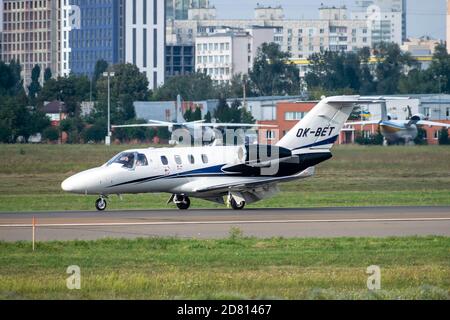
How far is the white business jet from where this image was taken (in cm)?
3697

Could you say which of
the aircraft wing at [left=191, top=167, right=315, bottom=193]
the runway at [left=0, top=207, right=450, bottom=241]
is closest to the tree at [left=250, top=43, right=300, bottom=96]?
the aircraft wing at [left=191, top=167, right=315, bottom=193]

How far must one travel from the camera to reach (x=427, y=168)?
60.9 meters

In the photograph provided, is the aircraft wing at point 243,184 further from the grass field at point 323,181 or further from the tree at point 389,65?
the tree at point 389,65

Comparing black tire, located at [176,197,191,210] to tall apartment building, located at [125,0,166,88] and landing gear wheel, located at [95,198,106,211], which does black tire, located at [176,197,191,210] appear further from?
Result: tall apartment building, located at [125,0,166,88]

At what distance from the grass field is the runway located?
376cm

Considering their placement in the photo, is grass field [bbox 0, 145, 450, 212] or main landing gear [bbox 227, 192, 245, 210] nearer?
main landing gear [bbox 227, 192, 245, 210]

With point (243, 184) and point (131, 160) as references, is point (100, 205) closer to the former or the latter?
point (131, 160)

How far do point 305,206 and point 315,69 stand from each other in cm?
12064

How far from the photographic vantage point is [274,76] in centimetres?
16300

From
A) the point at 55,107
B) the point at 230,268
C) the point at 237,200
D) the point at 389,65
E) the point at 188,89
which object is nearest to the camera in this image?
the point at 230,268

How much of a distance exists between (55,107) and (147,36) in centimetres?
5313

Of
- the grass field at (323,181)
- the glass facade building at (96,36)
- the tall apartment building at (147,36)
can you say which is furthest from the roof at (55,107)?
the glass facade building at (96,36)

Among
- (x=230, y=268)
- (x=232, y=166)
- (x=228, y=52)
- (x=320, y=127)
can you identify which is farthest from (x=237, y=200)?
(x=228, y=52)

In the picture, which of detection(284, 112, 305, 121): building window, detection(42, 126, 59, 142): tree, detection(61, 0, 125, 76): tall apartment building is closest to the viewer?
detection(284, 112, 305, 121): building window
